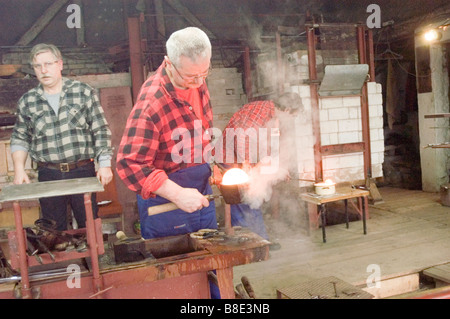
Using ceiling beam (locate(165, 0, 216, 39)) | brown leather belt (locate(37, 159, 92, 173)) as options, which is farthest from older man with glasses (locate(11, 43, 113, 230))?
ceiling beam (locate(165, 0, 216, 39))

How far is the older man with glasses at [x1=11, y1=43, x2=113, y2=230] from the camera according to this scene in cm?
400

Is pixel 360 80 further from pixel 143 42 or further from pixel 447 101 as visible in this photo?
pixel 143 42

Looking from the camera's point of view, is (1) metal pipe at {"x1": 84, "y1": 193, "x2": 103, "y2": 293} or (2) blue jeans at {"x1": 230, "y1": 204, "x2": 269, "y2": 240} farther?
(2) blue jeans at {"x1": 230, "y1": 204, "x2": 269, "y2": 240}

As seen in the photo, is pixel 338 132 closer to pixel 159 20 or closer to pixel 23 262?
pixel 159 20

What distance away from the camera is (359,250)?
5.98 meters

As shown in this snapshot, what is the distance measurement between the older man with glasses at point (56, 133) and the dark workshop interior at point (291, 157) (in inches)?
29.7

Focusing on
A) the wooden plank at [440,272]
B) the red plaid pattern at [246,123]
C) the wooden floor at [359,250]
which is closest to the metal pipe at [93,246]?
the wooden floor at [359,250]

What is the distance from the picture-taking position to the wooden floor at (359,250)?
16.9ft

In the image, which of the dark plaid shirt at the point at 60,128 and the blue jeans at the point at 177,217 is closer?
the blue jeans at the point at 177,217

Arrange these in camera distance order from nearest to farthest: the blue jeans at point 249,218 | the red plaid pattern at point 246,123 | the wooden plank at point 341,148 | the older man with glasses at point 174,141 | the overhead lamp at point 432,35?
the older man with glasses at point 174,141, the red plaid pattern at point 246,123, the blue jeans at point 249,218, the wooden plank at point 341,148, the overhead lamp at point 432,35

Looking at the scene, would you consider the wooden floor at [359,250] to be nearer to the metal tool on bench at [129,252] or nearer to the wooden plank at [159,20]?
the metal tool on bench at [129,252]

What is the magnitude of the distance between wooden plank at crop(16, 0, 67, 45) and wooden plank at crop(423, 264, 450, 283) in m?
8.98

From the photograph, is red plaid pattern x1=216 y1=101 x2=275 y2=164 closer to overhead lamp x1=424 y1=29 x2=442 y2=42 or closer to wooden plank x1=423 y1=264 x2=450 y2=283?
wooden plank x1=423 y1=264 x2=450 y2=283
